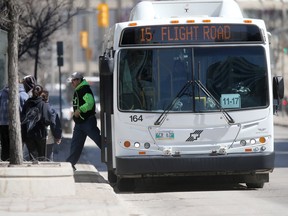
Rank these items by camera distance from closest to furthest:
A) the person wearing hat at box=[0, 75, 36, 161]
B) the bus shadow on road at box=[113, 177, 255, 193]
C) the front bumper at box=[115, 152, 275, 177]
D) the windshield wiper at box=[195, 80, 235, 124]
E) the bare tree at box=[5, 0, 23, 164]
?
the bare tree at box=[5, 0, 23, 164]
the front bumper at box=[115, 152, 275, 177]
the windshield wiper at box=[195, 80, 235, 124]
the bus shadow on road at box=[113, 177, 255, 193]
the person wearing hat at box=[0, 75, 36, 161]

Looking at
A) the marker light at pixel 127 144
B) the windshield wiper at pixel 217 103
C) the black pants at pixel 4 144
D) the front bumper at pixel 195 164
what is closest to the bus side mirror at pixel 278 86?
the windshield wiper at pixel 217 103

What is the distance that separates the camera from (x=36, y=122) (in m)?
17.7

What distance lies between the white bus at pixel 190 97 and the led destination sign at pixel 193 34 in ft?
0.05

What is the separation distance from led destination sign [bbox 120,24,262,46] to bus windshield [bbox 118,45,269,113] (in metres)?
0.14

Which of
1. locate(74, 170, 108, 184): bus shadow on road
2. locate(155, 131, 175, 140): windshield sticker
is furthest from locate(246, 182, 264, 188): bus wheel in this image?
locate(74, 170, 108, 184): bus shadow on road

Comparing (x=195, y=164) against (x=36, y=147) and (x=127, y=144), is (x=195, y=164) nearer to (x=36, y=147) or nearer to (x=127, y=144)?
(x=127, y=144)

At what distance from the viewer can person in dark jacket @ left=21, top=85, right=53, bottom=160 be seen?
17562 millimetres

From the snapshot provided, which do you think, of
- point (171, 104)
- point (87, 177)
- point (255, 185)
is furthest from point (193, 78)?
point (87, 177)

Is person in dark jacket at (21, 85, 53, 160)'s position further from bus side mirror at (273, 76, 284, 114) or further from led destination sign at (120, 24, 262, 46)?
bus side mirror at (273, 76, 284, 114)

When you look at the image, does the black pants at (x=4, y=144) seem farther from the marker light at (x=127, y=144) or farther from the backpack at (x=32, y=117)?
the marker light at (x=127, y=144)

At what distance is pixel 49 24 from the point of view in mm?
35031

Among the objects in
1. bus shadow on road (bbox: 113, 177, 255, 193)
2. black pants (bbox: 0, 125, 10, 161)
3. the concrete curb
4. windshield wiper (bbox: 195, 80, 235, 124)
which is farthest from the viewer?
black pants (bbox: 0, 125, 10, 161)

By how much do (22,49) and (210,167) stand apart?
16402 millimetres

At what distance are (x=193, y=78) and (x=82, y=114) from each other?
3.03 m
